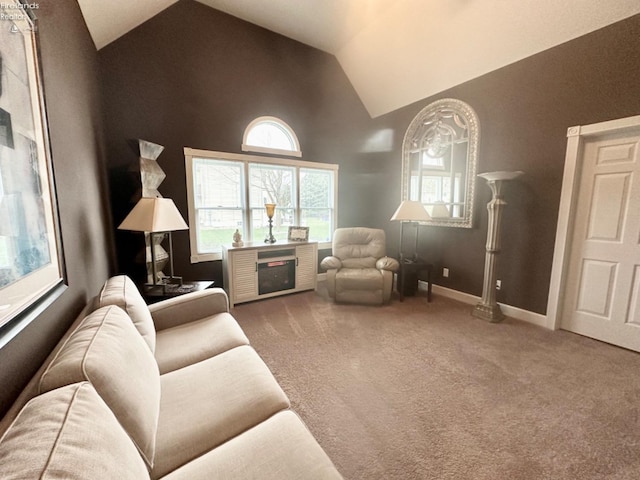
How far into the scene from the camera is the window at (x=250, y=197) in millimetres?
3453

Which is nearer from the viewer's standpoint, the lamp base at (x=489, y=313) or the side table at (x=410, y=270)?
the lamp base at (x=489, y=313)

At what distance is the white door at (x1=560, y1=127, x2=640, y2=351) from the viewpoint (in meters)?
2.36

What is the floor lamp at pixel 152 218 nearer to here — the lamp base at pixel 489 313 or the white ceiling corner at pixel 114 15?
the white ceiling corner at pixel 114 15

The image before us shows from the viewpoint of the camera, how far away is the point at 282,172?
408cm

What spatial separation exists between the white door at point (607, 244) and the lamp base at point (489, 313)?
61cm

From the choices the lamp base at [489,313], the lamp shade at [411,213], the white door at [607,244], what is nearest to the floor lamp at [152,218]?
the lamp shade at [411,213]

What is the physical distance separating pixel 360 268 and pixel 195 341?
8.10 ft

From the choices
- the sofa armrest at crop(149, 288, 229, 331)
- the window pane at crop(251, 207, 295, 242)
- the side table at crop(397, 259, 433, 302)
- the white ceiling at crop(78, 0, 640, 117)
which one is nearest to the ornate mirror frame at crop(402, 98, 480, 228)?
the white ceiling at crop(78, 0, 640, 117)

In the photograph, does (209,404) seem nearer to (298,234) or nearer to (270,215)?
(270,215)

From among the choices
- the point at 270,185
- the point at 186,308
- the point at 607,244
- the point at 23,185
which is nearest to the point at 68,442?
the point at 23,185

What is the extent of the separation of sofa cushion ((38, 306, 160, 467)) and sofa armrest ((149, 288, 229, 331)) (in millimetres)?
696

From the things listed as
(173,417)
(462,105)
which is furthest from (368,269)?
(173,417)

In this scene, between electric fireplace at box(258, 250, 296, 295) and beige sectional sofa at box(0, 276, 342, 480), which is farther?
electric fireplace at box(258, 250, 296, 295)

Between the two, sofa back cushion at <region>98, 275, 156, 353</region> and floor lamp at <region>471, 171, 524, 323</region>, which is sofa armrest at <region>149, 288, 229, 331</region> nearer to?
sofa back cushion at <region>98, 275, 156, 353</region>
